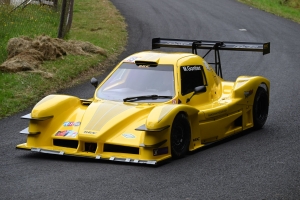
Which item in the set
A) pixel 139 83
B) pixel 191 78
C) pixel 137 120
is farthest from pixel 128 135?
pixel 191 78

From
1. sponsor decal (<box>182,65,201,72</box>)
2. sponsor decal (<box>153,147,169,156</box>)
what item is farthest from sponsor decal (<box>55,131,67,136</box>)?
→ sponsor decal (<box>182,65,201,72</box>)

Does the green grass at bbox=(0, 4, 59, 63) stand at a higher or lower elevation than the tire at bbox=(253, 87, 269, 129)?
higher

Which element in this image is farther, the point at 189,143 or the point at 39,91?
the point at 39,91

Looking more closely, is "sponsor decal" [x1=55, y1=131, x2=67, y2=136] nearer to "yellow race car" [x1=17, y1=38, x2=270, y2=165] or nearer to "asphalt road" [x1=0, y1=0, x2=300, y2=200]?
"yellow race car" [x1=17, y1=38, x2=270, y2=165]

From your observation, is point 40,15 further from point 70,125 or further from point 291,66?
point 70,125

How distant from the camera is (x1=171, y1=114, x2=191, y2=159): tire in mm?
9758

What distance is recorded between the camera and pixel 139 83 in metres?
10.9

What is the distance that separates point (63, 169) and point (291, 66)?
41.4ft

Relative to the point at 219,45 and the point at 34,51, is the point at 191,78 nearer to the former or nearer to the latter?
the point at 219,45

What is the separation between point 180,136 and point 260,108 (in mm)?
3119

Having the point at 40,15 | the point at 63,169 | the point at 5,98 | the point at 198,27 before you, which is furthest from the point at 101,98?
the point at 198,27

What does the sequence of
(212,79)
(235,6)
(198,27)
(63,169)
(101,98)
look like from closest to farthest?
(63,169), (101,98), (212,79), (198,27), (235,6)

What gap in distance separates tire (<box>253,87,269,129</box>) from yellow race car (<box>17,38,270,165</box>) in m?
0.02

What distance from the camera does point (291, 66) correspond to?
2031 cm
